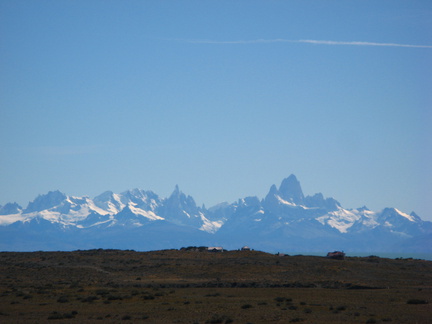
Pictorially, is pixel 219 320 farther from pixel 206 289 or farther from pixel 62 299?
pixel 206 289

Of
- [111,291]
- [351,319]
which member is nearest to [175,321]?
[351,319]

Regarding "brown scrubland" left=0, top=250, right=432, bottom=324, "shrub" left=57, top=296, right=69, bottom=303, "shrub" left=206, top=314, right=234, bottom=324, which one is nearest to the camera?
"shrub" left=206, top=314, right=234, bottom=324

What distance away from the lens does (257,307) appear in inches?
2019

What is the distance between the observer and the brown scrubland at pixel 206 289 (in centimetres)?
4719

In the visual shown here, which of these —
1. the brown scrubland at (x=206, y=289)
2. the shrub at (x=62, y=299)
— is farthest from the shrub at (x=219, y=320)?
the shrub at (x=62, y=299)

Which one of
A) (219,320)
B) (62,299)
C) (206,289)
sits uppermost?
(206,289)

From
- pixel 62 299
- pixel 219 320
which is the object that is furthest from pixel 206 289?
pixel 219 320

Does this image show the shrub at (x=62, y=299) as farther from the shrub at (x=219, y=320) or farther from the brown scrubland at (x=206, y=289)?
the shrub at (x=219, y=320)

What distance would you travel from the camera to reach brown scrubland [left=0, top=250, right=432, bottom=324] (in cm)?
4719

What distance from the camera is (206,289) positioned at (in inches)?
2660

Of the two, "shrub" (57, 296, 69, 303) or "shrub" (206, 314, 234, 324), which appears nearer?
"shrub" (206, 314, 234, 324)

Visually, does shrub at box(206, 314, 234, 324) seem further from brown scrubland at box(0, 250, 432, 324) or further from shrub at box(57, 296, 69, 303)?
shrub at box(57, 296, 69, 303)

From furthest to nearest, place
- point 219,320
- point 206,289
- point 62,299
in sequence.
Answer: point 206,289 < point 62,299 < point 219,320

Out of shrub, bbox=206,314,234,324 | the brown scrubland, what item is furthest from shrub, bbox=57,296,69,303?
shrub, bbox=206,314,234,324
